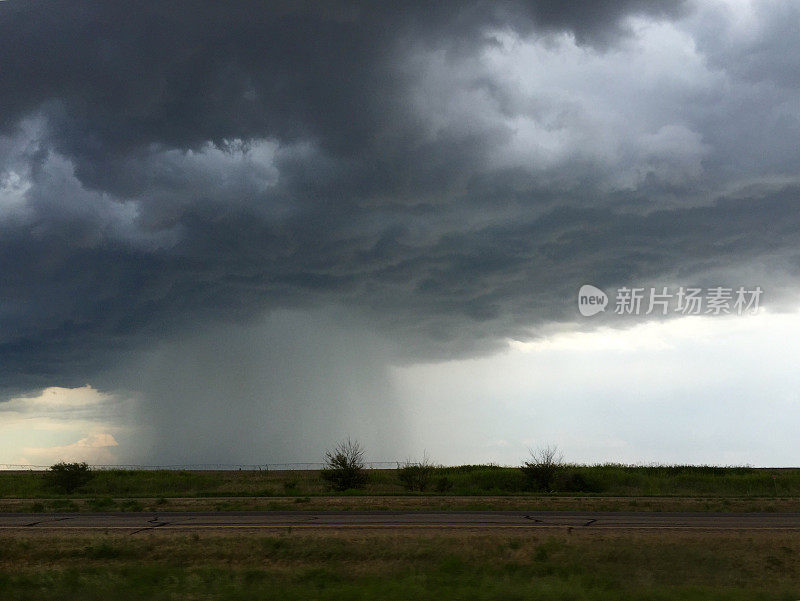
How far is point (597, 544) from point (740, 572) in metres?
4.31

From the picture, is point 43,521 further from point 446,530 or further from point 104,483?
point 104,483

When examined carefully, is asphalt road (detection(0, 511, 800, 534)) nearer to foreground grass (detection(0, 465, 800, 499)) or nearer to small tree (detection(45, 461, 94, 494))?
foreground grass (detection(0, 465, 800, 499))

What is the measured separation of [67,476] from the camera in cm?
5819

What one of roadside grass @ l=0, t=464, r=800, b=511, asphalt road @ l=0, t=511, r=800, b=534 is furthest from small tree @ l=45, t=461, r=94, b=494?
asphalt road @ l=0, t=511, r=800, b=534

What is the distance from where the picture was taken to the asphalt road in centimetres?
2822

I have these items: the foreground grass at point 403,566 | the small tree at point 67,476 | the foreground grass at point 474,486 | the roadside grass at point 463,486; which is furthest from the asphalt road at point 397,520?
the small tree at point 67,476

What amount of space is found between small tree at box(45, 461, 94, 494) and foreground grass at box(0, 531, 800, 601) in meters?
34.6

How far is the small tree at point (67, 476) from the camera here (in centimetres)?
5819

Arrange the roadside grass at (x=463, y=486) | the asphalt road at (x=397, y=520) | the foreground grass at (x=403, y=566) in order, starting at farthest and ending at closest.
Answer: the roadside grass at (x=463, y=486) → the asphalt road at (x=397, y=520) → the foreground grass at (x=403, y=566)

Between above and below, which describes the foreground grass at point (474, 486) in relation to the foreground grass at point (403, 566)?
below

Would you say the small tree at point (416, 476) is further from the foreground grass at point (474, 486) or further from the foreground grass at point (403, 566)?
the foreground grass at point (403, 566)

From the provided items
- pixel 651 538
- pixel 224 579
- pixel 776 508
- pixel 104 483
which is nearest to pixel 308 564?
pixel 224 579

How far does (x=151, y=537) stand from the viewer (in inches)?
980

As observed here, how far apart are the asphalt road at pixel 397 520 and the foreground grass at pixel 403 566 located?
8.56ft
